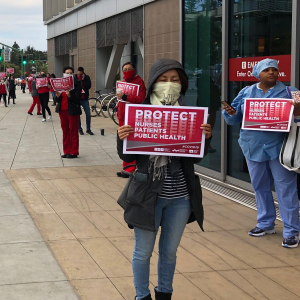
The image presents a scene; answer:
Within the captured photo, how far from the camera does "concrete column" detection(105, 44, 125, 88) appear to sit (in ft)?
79.7

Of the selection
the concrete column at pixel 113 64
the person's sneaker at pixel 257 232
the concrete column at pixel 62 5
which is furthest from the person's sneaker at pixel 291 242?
the concrete column at pixel 62 5

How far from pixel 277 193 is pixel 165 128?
250 cm

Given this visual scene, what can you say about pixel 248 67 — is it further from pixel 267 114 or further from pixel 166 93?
pixel 166 93

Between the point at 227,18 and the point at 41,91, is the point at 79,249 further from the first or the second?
the point at 41,91

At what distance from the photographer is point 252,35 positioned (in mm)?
7879

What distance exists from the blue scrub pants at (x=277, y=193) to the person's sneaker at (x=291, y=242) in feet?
A: 0.11

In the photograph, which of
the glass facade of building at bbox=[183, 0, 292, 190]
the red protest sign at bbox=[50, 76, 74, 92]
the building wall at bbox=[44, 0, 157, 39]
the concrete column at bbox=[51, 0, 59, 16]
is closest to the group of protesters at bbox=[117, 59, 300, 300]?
the glass facade of building at bbox=[183, 0, 292, 190]

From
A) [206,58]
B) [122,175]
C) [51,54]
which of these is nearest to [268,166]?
[206,58]

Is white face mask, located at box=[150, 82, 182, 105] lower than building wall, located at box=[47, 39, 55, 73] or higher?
lower

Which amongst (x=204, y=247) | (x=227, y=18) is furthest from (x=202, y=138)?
(x=227, y=18)

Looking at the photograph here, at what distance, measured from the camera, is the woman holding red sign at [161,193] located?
3785 millimetres

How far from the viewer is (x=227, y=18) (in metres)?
8.55

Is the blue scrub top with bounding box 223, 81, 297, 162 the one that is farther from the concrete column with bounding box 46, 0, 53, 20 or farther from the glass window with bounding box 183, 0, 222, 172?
the concrete column with bounding box 46, 0, 53, 20

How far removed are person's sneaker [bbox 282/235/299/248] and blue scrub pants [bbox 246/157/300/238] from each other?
0.11ft
